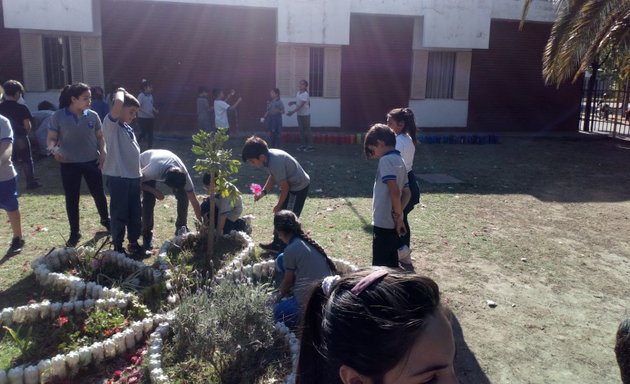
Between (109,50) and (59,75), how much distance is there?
153 cm

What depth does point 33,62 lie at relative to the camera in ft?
49.5

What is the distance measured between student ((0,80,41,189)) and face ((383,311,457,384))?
862cm

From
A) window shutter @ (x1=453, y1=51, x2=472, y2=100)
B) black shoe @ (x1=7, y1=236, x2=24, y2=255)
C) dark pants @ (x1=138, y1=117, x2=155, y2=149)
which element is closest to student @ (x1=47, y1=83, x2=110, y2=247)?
black shoe @ (x1=7, y1=236, x2=24, y2=255)

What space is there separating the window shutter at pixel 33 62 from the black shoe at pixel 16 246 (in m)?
10.5

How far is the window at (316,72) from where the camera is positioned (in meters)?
17.0

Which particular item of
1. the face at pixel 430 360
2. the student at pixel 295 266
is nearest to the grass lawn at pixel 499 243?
the student at pixel 295 266

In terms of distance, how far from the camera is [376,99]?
1784cm

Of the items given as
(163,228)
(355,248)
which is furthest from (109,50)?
(355,248)

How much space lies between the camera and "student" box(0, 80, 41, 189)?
834 cm

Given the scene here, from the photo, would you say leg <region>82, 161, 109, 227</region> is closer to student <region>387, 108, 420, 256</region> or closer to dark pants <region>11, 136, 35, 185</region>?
dark pants <region>11, 136, 35, 185</region>

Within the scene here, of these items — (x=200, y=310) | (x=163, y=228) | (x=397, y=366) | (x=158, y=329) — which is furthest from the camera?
(x=163, y=228)

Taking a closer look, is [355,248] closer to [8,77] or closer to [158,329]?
[158,329]

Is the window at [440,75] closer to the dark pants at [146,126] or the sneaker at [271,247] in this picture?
the dark pants at [146,126]

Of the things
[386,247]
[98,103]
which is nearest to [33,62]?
[98,103]
